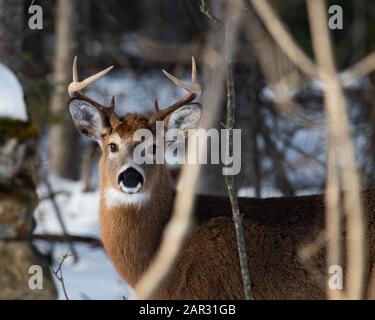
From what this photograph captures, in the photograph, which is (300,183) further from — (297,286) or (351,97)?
(297,286)

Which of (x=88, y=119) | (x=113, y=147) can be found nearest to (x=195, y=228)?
(x=113, y=147)

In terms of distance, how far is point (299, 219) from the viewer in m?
7.04

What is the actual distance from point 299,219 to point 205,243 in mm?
768

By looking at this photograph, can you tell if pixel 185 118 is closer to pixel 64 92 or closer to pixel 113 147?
pixel 113 147

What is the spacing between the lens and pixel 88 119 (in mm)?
7500

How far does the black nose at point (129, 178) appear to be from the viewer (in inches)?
276

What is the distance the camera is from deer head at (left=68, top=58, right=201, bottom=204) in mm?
7059

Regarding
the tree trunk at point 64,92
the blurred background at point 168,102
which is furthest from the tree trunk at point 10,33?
the tree trunk at point 64,92

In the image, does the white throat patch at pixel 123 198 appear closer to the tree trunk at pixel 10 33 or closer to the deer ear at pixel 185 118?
the deer ear at pixel 185 118

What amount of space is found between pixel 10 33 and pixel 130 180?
2.30 m

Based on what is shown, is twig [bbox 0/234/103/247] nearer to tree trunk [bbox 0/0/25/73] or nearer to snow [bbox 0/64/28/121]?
tree trunk [bbox 0/0/25/73]

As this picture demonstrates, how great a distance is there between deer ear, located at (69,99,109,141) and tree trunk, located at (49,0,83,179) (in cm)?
414

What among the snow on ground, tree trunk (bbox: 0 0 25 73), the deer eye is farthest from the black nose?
tree trunk (bbox: 0 0 25 73)
